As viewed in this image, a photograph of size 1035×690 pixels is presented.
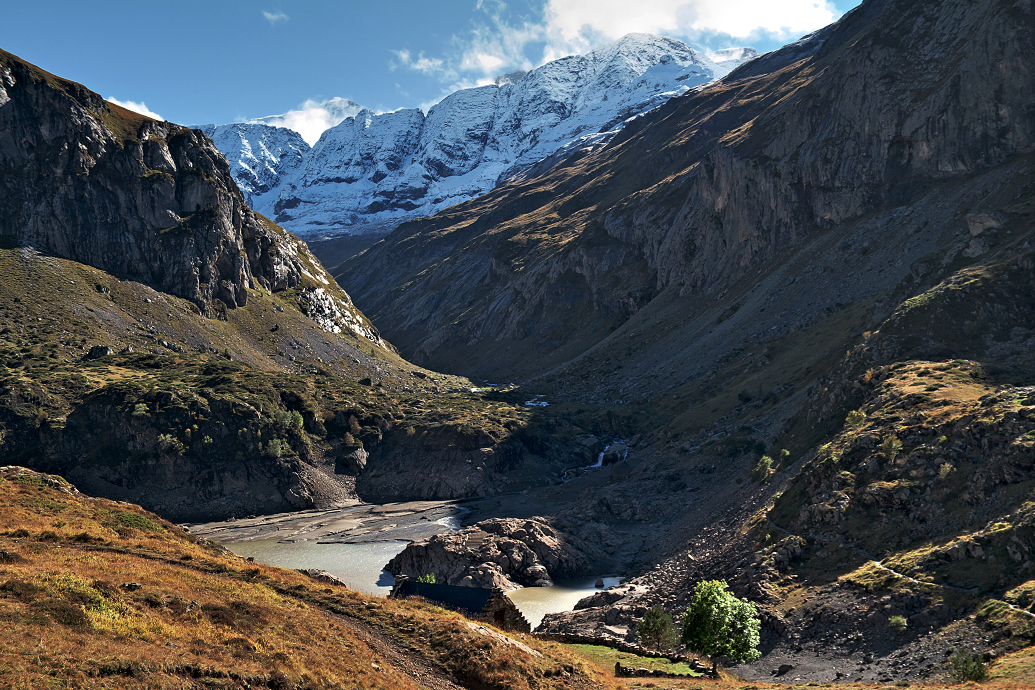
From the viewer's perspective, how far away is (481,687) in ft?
87.0

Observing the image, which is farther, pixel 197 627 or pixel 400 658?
pixel 400 658

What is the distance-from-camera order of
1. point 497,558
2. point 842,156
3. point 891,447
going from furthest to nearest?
point 842,156, point 497,558, point 891,447

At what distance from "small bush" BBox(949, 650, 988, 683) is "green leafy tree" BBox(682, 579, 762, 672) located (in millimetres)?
9908

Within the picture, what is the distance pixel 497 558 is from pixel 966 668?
132ft

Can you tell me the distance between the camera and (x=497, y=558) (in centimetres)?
6256

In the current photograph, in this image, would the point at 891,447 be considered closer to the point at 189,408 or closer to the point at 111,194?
the point at 189,408

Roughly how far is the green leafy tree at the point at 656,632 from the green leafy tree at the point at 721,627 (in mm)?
3233

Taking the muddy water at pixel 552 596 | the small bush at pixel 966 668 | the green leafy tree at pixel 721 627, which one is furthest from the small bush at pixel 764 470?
the small bush at pixel 966 668

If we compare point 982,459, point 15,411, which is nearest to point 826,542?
point 982,459

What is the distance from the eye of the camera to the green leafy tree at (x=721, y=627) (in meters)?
37.9

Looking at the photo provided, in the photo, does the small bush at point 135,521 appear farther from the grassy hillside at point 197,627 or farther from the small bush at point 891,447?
the small bush at point 891,447

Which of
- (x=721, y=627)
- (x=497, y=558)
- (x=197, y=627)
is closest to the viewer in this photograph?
(x=197, y=627)

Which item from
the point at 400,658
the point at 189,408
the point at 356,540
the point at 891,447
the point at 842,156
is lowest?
the point at 356,540

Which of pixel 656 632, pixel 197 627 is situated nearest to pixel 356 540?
pixel 656 632
